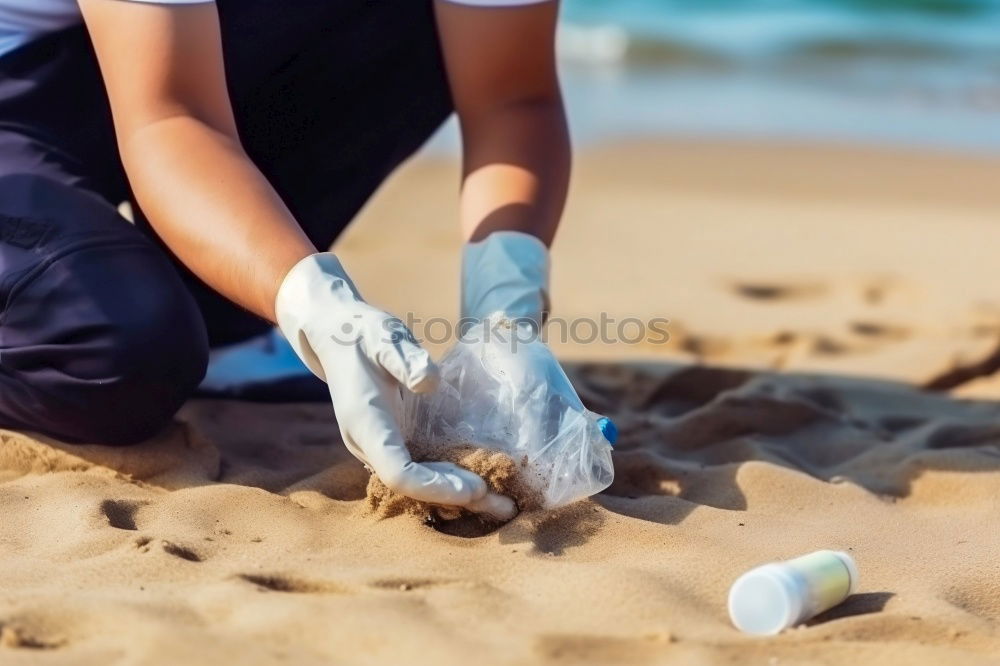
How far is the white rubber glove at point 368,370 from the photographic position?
1.40m

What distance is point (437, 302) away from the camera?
2775mm

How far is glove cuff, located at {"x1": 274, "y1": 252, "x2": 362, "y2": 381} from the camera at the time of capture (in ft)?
4.75

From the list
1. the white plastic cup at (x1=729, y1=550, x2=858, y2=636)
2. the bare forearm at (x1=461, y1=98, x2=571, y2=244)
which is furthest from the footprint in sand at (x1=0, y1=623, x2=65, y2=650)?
the bare forearm at (x1=461, y1=98, x2=571, y2=244)

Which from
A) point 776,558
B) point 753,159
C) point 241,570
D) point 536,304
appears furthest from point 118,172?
point 753,159

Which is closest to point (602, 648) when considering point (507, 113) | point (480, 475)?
point (480, 475)

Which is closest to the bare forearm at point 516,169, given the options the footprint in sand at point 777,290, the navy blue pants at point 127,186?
the navy blue pants at point 127,186

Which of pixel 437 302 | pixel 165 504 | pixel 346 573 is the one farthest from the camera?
pixel 437 302

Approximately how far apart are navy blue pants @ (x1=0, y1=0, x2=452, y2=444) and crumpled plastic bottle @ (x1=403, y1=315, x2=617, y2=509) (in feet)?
1.21

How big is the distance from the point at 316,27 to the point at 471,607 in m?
1.01

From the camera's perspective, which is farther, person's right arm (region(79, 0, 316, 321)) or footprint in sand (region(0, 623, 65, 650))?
person's right arm (region(79, 0, 316, 321))

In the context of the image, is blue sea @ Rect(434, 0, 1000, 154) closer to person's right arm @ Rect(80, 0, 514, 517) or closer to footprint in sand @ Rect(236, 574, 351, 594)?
person's right arm @ Rect(80, 0, 514, 517)

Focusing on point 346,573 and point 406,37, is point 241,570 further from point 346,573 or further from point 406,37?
point 406,37

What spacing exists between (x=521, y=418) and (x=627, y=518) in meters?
0.17

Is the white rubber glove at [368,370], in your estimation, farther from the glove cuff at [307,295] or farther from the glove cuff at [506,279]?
the glove cuff at [506,279]
